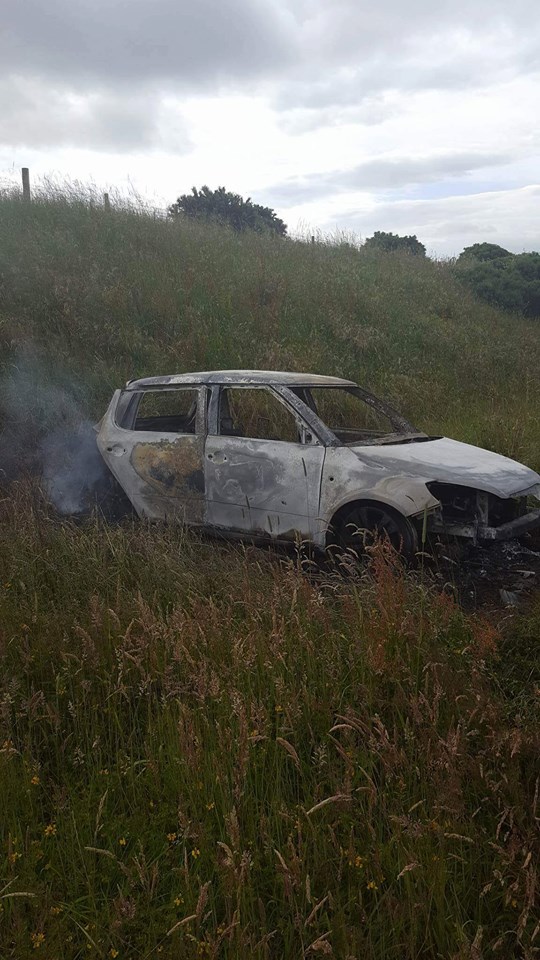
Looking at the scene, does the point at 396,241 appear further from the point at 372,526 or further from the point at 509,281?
the point at 372,526

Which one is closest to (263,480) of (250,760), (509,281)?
(250,760)

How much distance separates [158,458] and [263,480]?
43.3 inches

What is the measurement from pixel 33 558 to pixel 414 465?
9.08ft

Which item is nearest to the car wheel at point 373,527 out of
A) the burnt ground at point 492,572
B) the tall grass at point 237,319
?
the burnt ground at point 492,572

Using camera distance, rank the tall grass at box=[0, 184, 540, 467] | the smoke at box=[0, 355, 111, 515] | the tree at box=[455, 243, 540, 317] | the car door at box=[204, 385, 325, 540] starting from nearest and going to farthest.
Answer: the car door at box=[204, 385, 325, 540]
the smoke at box=[0, 355, 111, 515]
the tall grass at box=[0, 184, 540, 467]
the tree at box=[455, 243, 540, 317]

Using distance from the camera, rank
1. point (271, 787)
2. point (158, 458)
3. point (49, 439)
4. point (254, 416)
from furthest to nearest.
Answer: point (49, 439), point (254, 416), point (158, 458), point (271, 787)

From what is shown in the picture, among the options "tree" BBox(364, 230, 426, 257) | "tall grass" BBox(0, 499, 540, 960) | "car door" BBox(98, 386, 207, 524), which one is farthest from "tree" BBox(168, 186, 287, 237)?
"tall grass" BBox(0, 499, 540, 960)

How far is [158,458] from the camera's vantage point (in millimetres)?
6141

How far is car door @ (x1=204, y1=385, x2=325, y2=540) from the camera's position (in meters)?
5.38

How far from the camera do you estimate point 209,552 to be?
206 inches

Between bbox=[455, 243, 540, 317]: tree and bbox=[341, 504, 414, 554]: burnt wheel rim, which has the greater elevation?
bbox=[455, 243, 540, 317]: tree

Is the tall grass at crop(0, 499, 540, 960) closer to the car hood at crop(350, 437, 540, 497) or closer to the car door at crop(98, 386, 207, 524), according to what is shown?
the car hood at crop(350, 437, 540, 497)

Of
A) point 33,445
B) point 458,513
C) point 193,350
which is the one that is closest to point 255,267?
point 193,350

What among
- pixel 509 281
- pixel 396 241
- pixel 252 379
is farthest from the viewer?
pixel 396 241
